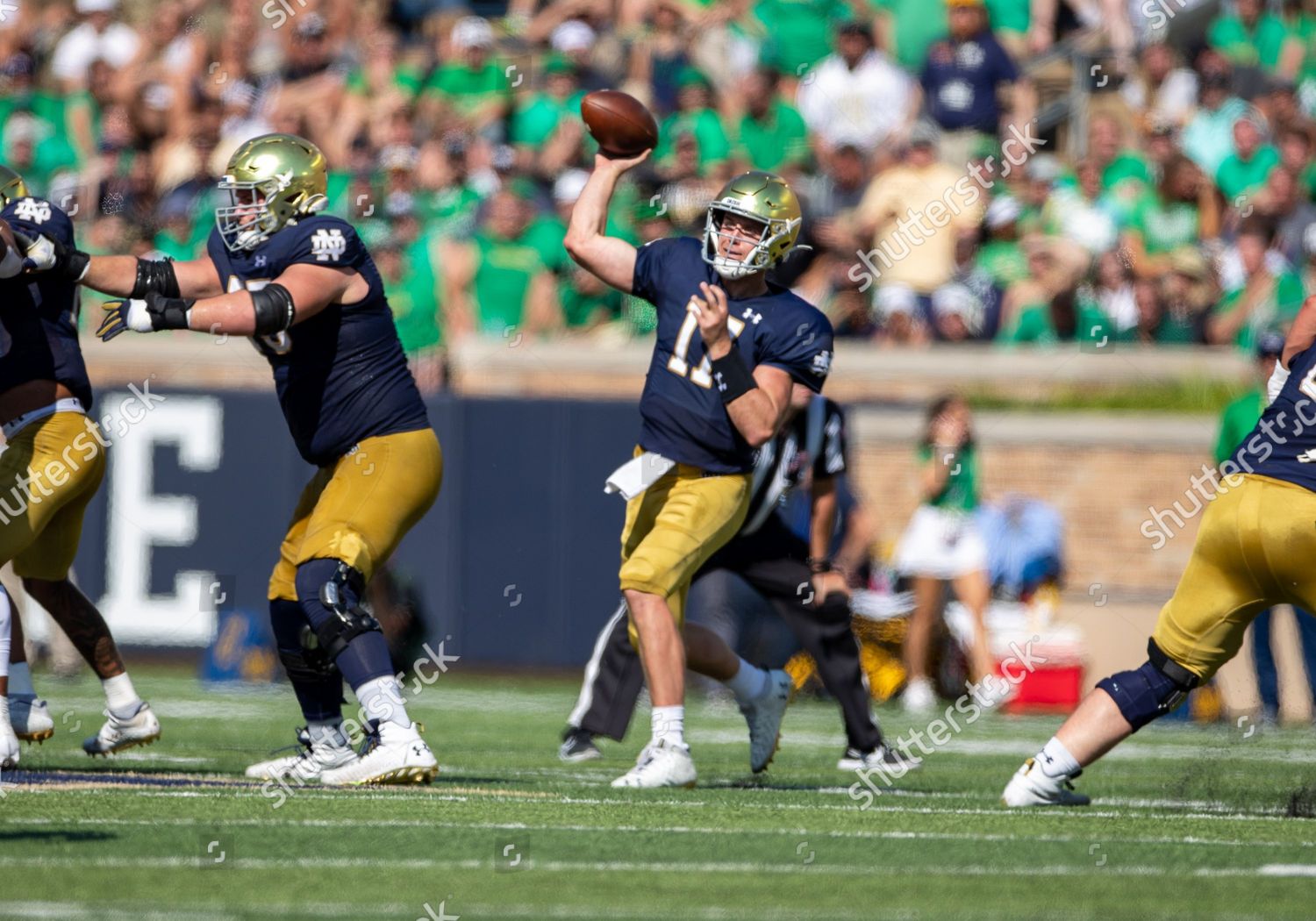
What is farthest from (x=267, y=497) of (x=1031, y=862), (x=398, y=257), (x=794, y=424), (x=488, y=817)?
(x=1031, y=862)

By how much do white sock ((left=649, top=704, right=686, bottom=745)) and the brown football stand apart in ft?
6.69

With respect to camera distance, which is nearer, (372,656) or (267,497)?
(372,656)

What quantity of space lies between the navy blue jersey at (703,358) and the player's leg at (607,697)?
1.30 meters

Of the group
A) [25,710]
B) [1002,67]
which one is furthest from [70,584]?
[1002,67]

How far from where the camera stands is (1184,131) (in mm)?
14953

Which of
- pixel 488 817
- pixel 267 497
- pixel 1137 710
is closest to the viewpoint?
pixel 488 817

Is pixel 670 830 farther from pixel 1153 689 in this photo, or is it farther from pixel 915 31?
pixel 915 31

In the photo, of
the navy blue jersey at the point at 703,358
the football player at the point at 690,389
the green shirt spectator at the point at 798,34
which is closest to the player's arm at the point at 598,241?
the football player at the point at 690,389

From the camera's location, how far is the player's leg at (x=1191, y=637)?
20.4 ft

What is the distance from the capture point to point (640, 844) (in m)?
5.50

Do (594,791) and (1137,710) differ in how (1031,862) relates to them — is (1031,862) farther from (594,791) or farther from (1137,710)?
(594,791)

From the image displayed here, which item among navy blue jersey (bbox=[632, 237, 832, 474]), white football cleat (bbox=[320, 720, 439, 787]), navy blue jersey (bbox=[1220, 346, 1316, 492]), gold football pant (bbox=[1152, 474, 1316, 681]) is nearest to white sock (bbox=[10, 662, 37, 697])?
white football cleat (bbox=[320, 720, 439, 787])

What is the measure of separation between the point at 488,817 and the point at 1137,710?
2.00 metres

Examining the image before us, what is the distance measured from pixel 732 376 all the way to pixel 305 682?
5.79 feet
